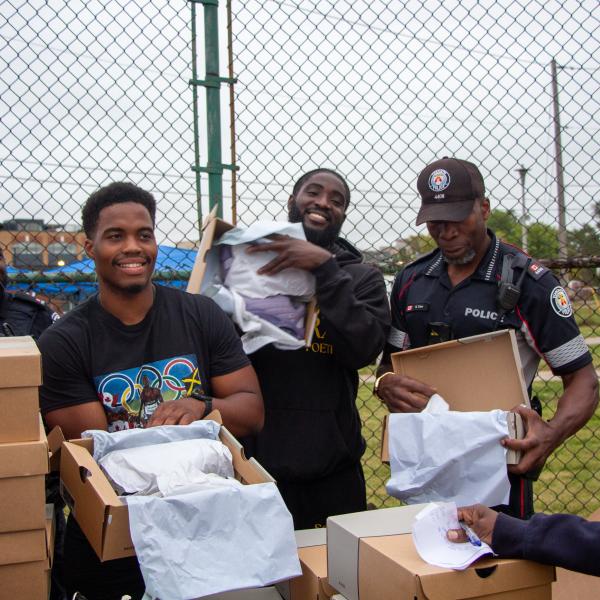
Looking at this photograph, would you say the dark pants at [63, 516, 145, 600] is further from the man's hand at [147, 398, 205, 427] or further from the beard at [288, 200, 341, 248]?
the beard at [288, 200, 341, 248]

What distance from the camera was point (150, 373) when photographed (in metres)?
2.39

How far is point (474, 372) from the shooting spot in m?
2.66

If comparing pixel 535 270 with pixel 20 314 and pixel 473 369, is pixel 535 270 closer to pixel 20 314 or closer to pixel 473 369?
pixel 473 369

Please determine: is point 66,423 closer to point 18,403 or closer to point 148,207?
point 18,403

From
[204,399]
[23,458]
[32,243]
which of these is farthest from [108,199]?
[32,243]

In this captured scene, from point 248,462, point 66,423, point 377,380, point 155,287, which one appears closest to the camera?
point 248,462

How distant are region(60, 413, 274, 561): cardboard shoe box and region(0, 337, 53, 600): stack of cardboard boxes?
0.32 ft

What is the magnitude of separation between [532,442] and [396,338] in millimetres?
756

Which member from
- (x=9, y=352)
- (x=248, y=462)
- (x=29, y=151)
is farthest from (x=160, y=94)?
(x=248, y=462)

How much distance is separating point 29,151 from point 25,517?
1.82 m

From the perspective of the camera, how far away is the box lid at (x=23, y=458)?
6.27 feet

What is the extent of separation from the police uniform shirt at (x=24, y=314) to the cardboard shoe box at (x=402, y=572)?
1.59 meters

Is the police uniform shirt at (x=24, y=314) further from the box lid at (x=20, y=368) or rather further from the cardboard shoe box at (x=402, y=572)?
the cardboard shoe box at (x=402, y=572)

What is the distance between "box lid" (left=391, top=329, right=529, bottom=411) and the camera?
2561mm
